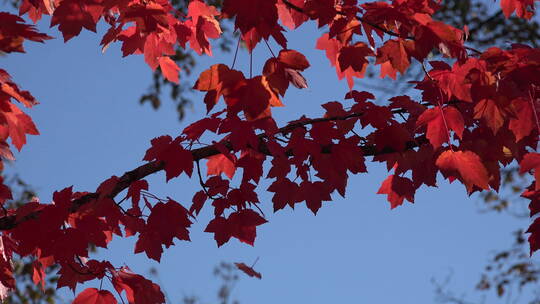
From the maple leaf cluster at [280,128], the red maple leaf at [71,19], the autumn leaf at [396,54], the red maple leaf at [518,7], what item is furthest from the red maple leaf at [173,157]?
the red maple leaf at [518,7]

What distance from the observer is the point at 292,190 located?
3488 millimetres

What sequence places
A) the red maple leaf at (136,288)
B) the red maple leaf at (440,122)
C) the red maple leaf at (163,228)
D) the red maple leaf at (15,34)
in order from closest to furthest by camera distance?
the red maple leaf at (15,34), the red maple leaf at (440,122), the red maple leaf at (163,228), the red maple leaf at (136,288)

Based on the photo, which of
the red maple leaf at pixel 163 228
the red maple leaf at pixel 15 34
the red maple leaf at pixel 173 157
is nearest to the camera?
the red maple leaf at pixel 15 34

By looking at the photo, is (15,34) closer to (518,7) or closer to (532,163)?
(532,163)

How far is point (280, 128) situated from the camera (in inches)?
135

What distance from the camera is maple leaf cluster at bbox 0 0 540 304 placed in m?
2.90

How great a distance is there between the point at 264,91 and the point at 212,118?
46 cm

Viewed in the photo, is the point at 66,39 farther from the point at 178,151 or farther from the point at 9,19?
the point at 178,151

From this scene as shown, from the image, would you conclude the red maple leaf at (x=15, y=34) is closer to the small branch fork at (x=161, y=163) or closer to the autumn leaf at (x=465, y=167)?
the small branch fork at (x=161, y=163)

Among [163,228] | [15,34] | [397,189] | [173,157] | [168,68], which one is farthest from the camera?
[168,68]

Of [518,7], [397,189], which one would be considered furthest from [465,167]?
[518,7]

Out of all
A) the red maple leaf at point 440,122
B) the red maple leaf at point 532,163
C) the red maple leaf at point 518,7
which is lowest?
the red maple leaf at point 532,163

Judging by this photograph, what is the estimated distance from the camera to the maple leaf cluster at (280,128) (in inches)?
114

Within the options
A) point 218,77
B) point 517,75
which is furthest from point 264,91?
point 517,75
